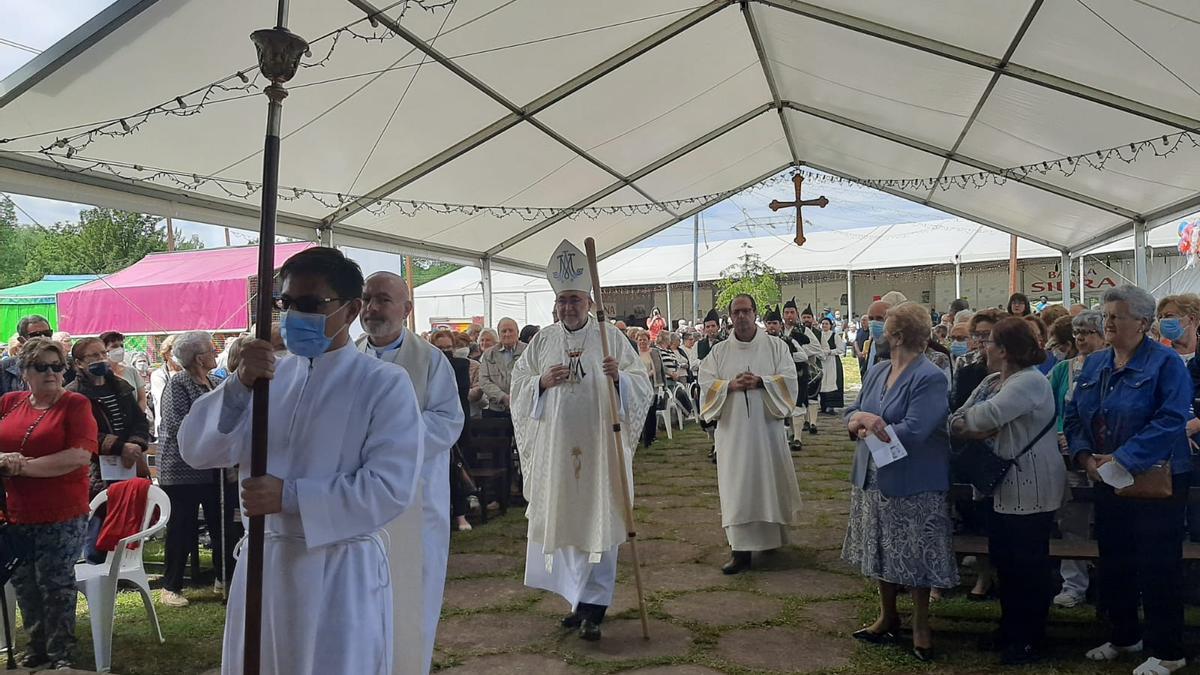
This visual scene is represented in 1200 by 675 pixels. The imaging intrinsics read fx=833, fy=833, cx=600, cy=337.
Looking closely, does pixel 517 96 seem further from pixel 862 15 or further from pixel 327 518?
pixel 327 518

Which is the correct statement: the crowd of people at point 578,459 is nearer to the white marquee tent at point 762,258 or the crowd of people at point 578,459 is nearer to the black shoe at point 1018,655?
the black shoe at point 1018,655

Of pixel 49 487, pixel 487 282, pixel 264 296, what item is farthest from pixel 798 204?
pixel 264 296

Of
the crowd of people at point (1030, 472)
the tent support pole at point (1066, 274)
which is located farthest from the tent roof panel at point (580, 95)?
the crowd of people at point (1030, 472)

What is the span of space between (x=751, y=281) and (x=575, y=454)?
62.9 ft

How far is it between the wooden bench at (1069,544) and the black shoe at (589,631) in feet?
6.54

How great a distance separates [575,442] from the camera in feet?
16.6

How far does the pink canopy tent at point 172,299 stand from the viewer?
11.5 meters

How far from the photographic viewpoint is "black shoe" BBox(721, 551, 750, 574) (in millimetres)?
5895

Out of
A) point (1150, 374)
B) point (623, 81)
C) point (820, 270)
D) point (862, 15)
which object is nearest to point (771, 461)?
point (1150, 374)

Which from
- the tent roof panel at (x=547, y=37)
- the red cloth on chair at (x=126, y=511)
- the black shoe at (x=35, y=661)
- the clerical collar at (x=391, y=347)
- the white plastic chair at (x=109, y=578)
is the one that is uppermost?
the tent roof panel at (x=547, y=37)

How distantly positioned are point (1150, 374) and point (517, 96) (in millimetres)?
7230

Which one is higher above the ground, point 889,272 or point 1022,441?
point 889,272

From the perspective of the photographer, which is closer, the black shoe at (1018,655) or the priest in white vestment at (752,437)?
the black shoe at (1018,655)

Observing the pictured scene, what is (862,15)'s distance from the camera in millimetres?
8461
